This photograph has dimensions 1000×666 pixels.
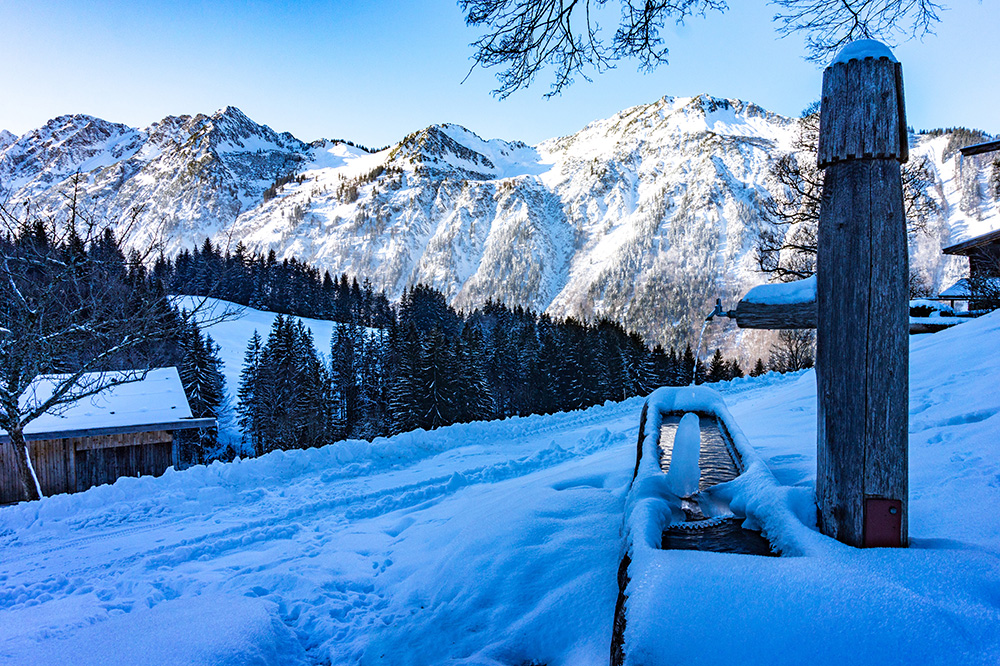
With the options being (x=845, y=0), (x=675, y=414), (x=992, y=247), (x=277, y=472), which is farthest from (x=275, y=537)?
(x=992, y=247)

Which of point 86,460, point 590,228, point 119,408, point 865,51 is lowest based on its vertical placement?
point 86,460

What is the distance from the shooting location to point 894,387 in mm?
2000

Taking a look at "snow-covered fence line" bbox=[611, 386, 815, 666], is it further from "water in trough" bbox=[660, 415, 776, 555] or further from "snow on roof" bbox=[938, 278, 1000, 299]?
"snow on roof" bbox=[938, 278, 1000, 299]

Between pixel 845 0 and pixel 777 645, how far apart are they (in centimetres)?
494

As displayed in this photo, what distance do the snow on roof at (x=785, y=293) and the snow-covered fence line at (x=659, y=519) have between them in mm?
956

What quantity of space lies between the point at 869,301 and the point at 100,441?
1719cm

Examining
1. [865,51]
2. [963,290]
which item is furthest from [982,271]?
[865,51]

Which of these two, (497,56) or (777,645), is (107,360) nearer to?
(497,56)

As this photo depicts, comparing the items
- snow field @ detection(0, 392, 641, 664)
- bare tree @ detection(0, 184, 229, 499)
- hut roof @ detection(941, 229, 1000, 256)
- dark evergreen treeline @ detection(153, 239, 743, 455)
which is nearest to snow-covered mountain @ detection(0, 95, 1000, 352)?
dark evergreen treeline @ detection(153, 239, 743, 455)

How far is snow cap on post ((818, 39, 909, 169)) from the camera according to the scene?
200 cm

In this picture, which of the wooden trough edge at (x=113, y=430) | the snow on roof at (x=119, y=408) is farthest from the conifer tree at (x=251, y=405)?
the wooden trough edge at (x=113, y=430)

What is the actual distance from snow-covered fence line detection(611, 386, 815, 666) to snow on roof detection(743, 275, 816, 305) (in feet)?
3.14

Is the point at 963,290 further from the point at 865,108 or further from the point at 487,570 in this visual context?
the point at 487,570

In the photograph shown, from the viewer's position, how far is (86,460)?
44.2 feet
